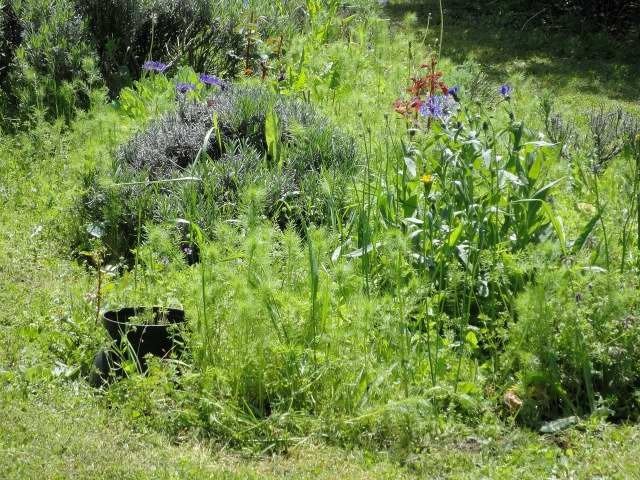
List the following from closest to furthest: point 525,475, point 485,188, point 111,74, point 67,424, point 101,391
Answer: point 525,475
point 67,424
point 101,391
point 485,188
point 111,74

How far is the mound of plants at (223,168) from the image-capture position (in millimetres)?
5062

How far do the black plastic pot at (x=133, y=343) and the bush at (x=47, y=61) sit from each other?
11.5 feet

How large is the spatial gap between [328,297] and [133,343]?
826 millimetres

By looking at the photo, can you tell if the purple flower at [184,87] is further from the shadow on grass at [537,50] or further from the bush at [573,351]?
the shadow on grass at [537,50]

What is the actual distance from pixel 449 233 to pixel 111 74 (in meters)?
4.71

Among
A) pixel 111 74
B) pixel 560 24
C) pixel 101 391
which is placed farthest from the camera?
pixel 560 24

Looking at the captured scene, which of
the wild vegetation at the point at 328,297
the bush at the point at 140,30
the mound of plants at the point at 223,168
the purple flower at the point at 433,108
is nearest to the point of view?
the wild vegetation at the point at 328,297

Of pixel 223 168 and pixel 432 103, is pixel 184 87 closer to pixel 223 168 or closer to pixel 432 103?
pixel 223 168

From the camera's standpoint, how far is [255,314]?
3590mm

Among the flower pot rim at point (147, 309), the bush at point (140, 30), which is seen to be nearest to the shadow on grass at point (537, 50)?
the bush at point (140, 30)

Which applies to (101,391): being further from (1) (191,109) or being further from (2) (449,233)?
(1) (191,109)

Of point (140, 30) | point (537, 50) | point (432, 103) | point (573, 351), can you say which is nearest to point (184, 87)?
point (140, 30)

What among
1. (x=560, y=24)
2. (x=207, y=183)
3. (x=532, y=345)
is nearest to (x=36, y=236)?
(x=207, y=183)

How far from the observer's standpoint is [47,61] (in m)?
7.35
